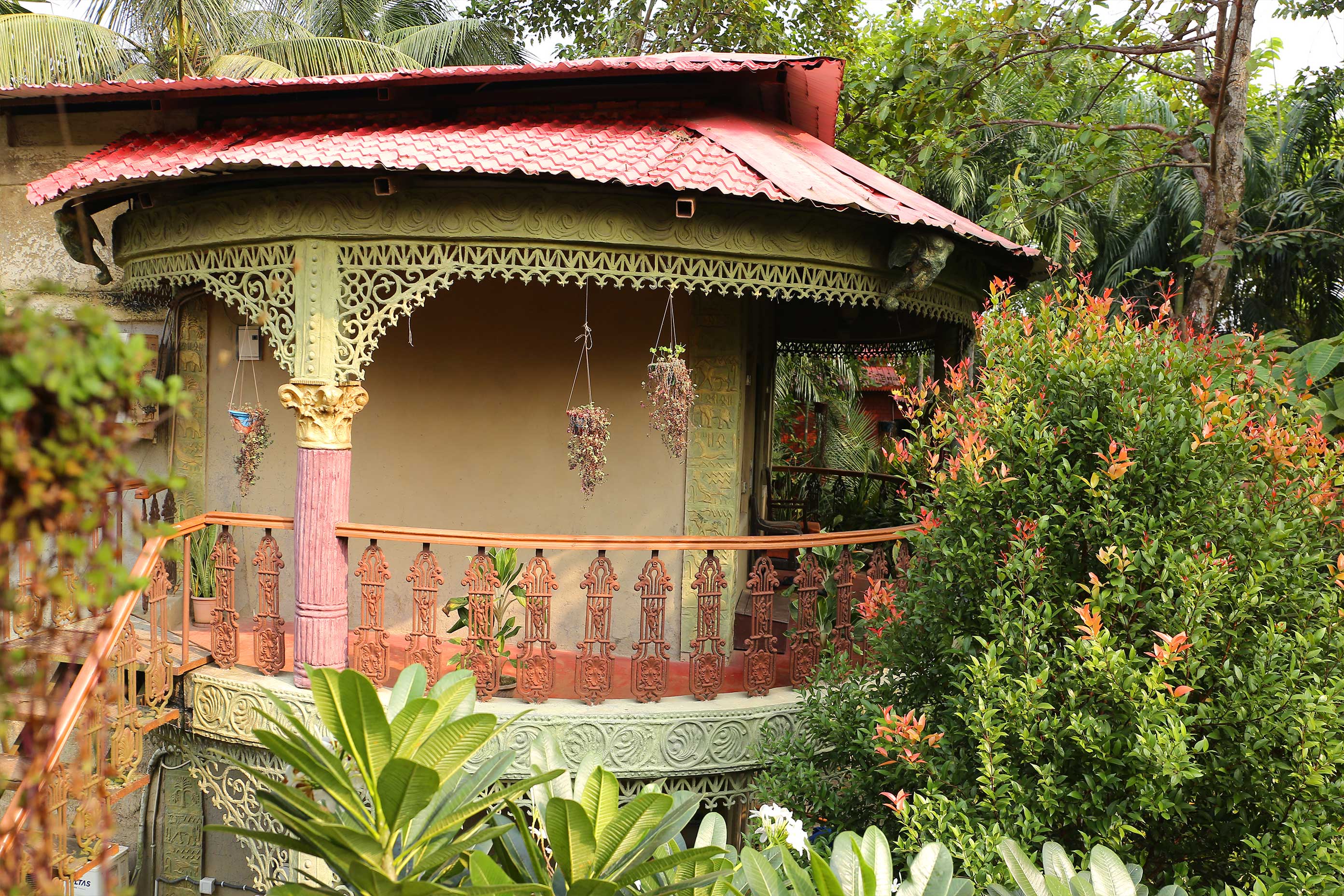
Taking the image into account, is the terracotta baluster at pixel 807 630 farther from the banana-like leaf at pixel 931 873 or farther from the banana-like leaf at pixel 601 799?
the banana-like leaf at pixel 601 799

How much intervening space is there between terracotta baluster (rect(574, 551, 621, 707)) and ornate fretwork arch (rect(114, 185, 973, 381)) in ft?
5.44

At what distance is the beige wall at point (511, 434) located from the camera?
279 inches

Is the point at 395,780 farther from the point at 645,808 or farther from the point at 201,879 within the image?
the point at 201,879

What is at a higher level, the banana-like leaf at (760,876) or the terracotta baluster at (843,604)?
the terracotta baluster at (843,604)

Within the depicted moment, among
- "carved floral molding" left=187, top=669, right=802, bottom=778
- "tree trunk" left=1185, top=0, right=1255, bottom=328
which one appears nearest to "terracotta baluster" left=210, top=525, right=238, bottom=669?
"carved floral molding" left=187, top=669, right=802, bottom=778

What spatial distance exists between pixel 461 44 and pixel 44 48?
7.39m

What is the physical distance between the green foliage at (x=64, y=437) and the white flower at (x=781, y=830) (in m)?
2.56

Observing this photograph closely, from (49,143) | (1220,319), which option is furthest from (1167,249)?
(49,143)

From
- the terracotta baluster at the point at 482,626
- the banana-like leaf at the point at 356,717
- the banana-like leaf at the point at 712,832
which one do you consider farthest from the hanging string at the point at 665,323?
the banana-like leaf at the point at 356,717

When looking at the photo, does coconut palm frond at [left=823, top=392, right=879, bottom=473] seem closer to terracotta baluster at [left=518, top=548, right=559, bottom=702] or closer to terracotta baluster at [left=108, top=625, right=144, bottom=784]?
terracotta baluster at [left=518, top=548, right=559, bottom=702]

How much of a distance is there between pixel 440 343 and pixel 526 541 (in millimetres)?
2461

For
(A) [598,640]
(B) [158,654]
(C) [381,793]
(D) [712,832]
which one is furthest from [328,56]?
(C) [381,793]

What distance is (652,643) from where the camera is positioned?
17.8 feet

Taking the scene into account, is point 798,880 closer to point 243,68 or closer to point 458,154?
point 458,154
